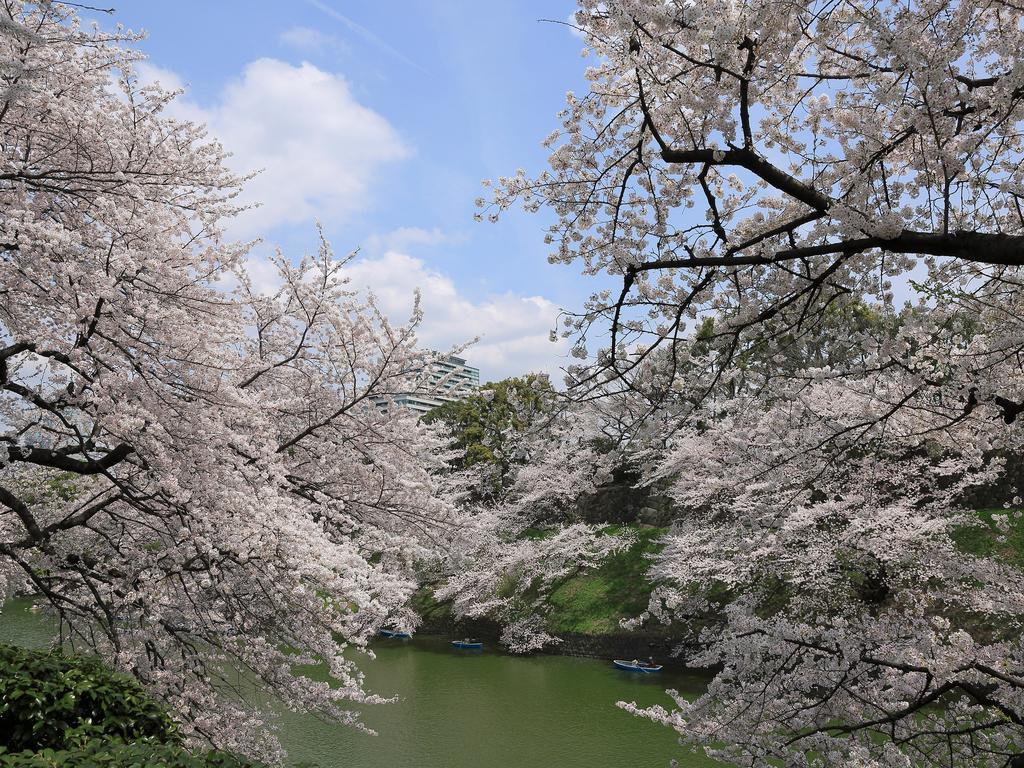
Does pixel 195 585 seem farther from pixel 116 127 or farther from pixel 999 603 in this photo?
pixel 999 603

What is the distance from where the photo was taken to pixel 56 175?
4.22 m

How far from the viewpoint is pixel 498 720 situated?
10359 millimetres

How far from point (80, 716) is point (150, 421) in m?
1.64

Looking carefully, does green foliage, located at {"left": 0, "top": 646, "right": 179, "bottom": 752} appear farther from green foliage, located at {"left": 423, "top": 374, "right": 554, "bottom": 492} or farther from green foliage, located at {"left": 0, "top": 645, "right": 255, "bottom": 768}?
green foliage, located at {"left": 423, "top": 374, "right": 554, "bottom": 492}

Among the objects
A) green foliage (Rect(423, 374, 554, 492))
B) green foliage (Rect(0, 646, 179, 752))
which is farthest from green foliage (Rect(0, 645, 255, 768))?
green foliage (Rect(423, 374, 554, 492))

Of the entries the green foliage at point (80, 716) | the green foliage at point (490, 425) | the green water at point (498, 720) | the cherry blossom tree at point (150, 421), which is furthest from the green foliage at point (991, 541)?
the green foliage at point (490, 425)

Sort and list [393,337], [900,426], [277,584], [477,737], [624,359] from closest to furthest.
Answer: [624,359] < [277,584] < [900,426] < [393,337] < [477,737]

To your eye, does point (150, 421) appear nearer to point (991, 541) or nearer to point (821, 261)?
point (821, 261)

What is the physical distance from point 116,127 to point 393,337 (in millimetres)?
2652

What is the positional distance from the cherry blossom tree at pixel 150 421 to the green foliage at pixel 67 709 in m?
0.73

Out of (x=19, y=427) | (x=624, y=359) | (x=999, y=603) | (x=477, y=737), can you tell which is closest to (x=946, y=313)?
(x=624, y=359)

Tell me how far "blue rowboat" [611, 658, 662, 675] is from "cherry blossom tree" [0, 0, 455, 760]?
8.40 meters

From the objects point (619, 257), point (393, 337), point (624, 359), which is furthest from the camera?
point (393, 337)

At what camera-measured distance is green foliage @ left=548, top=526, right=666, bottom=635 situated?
49.1 feet
